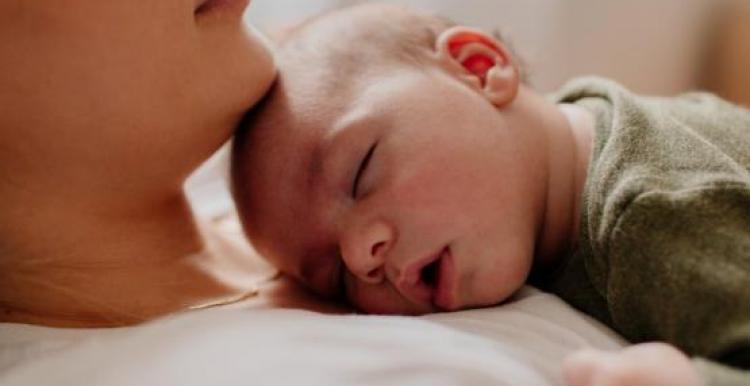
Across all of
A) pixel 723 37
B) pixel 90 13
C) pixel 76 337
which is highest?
pixel 90 13

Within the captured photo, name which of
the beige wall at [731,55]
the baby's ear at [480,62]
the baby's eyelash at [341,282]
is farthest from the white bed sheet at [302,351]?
the beige wall at [731,55]

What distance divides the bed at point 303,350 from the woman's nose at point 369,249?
114mm

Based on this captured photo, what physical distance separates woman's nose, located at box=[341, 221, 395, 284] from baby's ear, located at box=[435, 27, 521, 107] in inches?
8.8

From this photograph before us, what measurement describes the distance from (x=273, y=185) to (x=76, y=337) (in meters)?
0.27

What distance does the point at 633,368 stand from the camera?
64cm

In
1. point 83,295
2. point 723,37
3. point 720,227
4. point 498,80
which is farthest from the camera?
point 723,37

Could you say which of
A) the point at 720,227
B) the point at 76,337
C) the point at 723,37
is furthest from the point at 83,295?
the point at 723,37

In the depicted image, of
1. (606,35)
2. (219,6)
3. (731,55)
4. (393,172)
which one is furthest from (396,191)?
(731,55)

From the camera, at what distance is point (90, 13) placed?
775 mm

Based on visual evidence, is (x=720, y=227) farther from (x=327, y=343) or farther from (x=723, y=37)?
(x=723, y=37)

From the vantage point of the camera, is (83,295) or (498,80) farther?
(498,80)

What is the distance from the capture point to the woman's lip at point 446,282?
0.89 metres

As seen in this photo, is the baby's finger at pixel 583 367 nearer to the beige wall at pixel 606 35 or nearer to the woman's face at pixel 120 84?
the woman's face at pixel 120 84

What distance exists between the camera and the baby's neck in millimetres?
997
